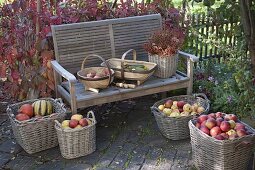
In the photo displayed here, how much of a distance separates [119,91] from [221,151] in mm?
1208

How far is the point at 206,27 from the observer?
5.45m

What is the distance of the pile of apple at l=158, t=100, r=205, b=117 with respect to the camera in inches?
Answer: 140

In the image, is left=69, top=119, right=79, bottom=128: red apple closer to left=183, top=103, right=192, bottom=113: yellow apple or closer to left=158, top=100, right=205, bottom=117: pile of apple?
left=158, top=100, right=205, bottom=117: pile of apple

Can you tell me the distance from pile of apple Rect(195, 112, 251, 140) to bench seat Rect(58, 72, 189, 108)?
32.1 inches

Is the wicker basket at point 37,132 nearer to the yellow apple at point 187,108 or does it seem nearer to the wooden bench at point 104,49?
the wooden bench at point 104,49

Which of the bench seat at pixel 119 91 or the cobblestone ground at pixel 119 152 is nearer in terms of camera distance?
the cobblestone ground at pixel 119 152

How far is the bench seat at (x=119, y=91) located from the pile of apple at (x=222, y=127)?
0.82 meters

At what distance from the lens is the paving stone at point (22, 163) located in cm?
330

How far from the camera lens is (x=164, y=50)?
3.94 meters

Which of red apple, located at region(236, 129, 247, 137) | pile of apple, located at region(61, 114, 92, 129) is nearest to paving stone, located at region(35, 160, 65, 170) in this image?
pile of apple, located at region(61, 114, 92, 129)

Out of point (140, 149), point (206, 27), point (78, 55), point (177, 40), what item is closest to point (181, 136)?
point (140, 149)

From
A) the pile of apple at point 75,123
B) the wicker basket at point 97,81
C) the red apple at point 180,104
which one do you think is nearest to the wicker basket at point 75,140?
the pile of apple at point 75,123

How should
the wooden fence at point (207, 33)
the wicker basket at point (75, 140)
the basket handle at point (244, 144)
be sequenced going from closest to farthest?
the basket handle at point (244, 144) < the wicker basket at point (75, 140) < the wooden fence at point (207, 33)

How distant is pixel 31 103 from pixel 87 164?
87cm
